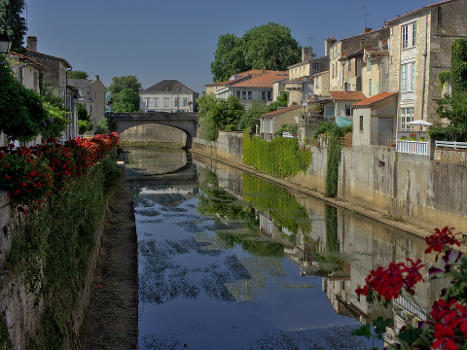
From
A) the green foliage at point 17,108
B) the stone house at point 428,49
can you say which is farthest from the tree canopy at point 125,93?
the green foliage at point 17,108

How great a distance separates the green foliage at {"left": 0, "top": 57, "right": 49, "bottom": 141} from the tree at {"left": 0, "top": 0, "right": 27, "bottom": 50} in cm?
1552

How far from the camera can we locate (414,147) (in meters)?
25.0

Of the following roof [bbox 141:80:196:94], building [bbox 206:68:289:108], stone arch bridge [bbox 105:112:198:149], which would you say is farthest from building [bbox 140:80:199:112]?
building [bbox 206:68:289:108]

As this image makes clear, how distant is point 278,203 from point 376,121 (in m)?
7.66

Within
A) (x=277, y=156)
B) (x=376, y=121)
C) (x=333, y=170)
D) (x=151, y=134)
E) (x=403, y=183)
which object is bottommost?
(x=403, y=183)

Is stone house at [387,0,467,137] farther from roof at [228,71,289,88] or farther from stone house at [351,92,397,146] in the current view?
roof at [228,71,289,88]

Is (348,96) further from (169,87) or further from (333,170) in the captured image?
(169,87)

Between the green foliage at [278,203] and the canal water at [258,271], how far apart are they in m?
0.09

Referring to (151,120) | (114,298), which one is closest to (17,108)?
(114,298)

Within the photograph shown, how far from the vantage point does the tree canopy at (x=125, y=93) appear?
122m

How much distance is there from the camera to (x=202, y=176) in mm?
50344

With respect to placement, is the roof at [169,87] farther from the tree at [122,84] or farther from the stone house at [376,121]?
the stone house at [376,121]

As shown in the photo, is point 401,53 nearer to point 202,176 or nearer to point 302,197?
point 302,197

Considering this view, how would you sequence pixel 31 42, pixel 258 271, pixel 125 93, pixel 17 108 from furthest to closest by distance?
pixel 125 93 < pixel 31 42 < pixel 258 271 < pixel 17 108
